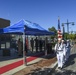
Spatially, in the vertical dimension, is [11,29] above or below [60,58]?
above

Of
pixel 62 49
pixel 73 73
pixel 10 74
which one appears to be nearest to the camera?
pixel 10 74

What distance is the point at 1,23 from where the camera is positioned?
30031mm

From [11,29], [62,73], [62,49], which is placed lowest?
[62,73]

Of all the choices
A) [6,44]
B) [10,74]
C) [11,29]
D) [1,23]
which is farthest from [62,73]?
[1,23]

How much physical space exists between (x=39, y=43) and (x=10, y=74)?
1699 cm

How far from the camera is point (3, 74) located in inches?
427

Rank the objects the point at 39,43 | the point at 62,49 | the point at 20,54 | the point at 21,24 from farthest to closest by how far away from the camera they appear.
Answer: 1. the point at 39,43
2. the point at 20,54
3. the point at 21,24
4. the point at 62,49

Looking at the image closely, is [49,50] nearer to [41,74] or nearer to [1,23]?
[1,23]

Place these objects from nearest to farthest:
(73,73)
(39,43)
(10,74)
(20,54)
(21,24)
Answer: (10,74)
(73,73)
(21,24)
(20,54)
(39,43)

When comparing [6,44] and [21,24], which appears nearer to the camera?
[21,24]

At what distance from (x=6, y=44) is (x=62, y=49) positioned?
1358cm

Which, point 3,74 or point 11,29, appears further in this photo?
point 11,29

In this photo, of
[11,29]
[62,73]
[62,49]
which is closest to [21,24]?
[11,29]

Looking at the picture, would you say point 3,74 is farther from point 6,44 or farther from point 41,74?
point 6,44
